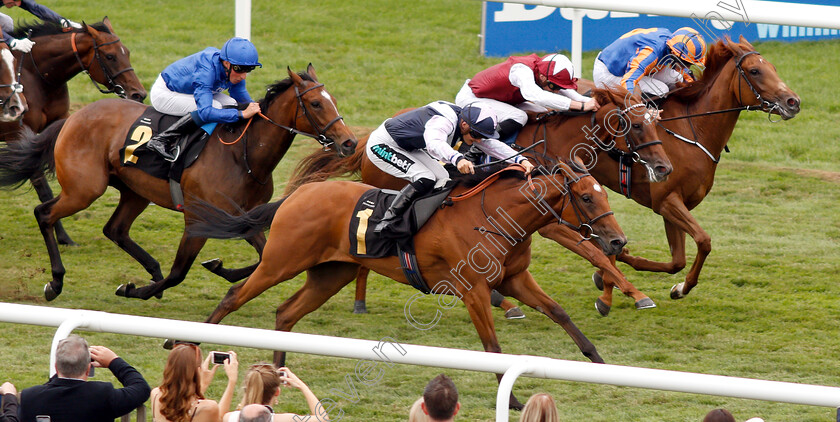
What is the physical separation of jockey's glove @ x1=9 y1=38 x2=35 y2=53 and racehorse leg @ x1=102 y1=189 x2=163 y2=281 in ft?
4.52

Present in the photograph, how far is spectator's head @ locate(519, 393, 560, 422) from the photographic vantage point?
10.6ft

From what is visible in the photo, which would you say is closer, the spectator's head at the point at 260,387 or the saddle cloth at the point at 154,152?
the spectator's head at the point at 260,387

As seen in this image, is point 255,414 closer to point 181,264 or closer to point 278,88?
point 181,264

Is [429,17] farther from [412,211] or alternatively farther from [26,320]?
[26,320]

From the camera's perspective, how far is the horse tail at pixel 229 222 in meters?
6.11

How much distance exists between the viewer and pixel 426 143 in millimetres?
5605

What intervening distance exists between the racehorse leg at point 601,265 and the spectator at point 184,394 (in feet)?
10.2

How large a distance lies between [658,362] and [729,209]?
401cm

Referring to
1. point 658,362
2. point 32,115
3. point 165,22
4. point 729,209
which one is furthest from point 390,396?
point 165,22

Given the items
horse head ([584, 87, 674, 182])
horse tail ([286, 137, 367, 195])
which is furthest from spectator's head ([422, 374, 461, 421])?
horse tail ([286, 137, 367, 195])

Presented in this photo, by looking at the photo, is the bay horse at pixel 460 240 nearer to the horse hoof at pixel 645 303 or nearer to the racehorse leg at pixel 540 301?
the racehorse leg at pixel 540 301

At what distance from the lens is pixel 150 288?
268 inches

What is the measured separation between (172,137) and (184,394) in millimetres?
3416

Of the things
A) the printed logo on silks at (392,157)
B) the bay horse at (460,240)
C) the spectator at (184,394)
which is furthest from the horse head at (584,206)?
the spectator at (184,394)
